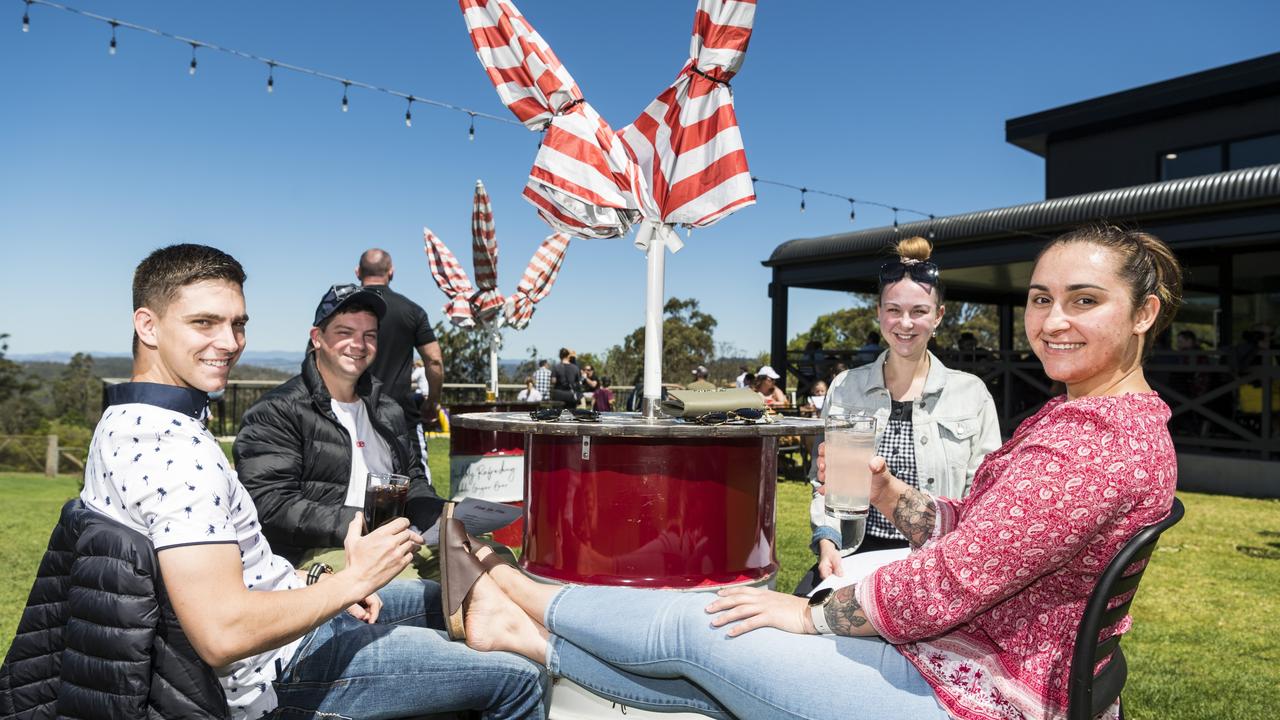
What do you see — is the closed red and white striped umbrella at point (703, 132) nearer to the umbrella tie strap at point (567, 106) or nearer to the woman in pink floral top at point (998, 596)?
the umbrella tie strap at point (567, 106)

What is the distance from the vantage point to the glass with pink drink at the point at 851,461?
2.06 meters

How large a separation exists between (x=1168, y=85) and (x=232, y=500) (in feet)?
60.6

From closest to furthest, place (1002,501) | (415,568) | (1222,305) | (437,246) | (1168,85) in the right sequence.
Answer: (1002,501) < (415,568) < (437,246) < (1222,305) < (1168,85)

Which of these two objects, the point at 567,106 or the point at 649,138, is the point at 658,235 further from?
the point at 567,106

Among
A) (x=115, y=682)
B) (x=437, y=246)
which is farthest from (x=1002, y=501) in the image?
(x=437, y=246)

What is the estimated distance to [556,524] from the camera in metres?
2.55

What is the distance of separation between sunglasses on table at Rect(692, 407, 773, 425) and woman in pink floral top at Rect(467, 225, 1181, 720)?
68cm

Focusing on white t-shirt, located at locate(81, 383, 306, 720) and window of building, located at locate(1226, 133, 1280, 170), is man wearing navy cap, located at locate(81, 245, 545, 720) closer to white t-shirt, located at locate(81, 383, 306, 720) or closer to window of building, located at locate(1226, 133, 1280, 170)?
white t-shirt, located at locate(81, 383, 306, 720)

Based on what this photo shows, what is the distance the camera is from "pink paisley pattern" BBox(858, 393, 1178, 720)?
4.96 feet

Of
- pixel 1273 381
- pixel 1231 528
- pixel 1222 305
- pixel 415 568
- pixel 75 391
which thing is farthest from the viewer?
pixel 75 391

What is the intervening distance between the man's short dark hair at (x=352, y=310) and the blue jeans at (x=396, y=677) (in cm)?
125

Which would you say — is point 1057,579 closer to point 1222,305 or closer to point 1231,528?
point 1231,528

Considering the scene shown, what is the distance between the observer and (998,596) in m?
1.58

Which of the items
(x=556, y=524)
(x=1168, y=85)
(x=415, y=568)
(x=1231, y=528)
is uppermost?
(x=1168, y=85)
